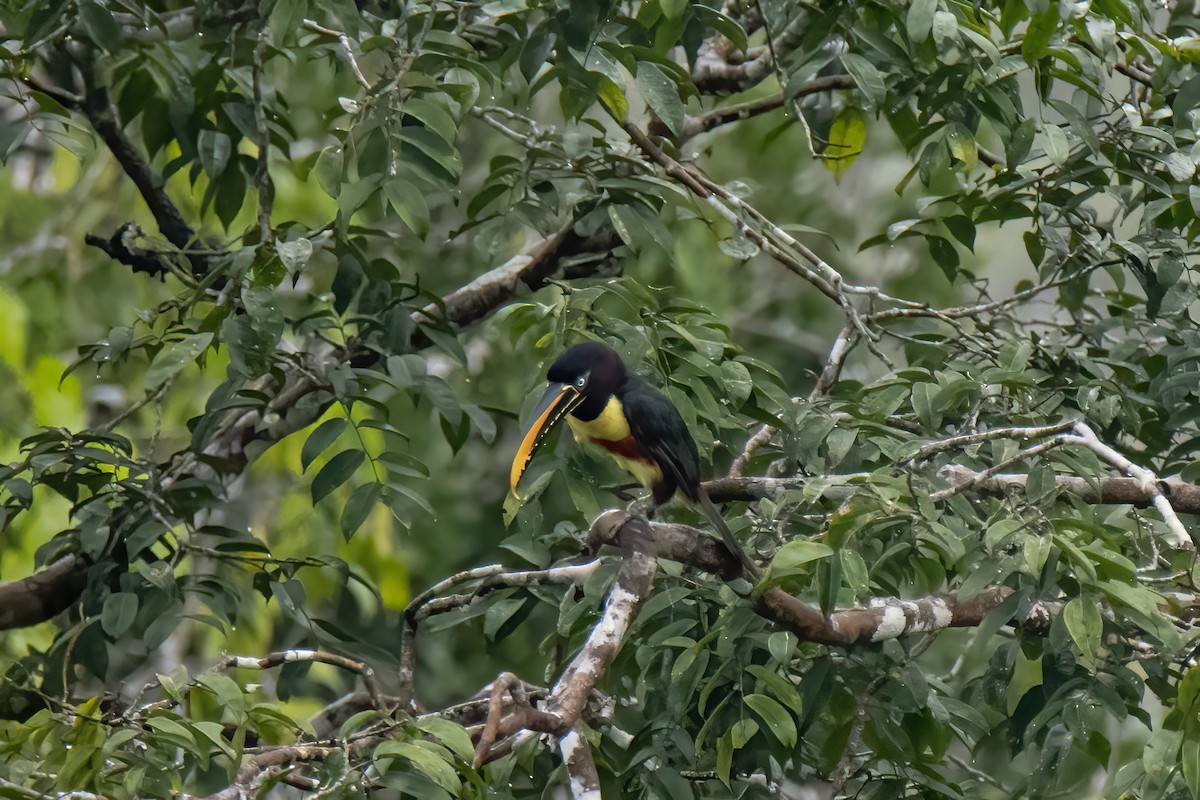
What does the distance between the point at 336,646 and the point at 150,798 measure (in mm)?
1395

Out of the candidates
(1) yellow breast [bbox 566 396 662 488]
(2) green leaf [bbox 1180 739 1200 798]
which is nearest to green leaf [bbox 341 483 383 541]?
(1) yellow breast [bbox 566 396 662 488]

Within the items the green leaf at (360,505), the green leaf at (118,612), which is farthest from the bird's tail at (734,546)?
the green leaf at (118,612)

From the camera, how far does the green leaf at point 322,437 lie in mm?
2932

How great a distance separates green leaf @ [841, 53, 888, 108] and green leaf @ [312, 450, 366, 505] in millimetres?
1307

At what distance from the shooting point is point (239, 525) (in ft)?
19.7

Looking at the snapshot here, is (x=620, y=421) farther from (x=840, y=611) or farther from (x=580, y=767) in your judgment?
(x=580, y=767)

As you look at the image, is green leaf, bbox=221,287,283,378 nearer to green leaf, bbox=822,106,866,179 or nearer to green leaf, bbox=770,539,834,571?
green leaf, bbox=770,539,834,571

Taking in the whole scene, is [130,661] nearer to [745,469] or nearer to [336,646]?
[336,646]

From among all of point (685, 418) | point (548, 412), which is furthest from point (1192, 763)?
point (548, 412)

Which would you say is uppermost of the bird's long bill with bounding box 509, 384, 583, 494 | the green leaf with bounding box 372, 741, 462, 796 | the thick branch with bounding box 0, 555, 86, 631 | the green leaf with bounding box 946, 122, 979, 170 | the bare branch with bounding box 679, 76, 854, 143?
the green leaf with bounding box 946, 122, 979, 170

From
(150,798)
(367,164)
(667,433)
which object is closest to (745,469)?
(667,433)

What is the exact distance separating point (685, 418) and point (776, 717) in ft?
2.67

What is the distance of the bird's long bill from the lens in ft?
9.45

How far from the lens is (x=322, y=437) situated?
116 inches
